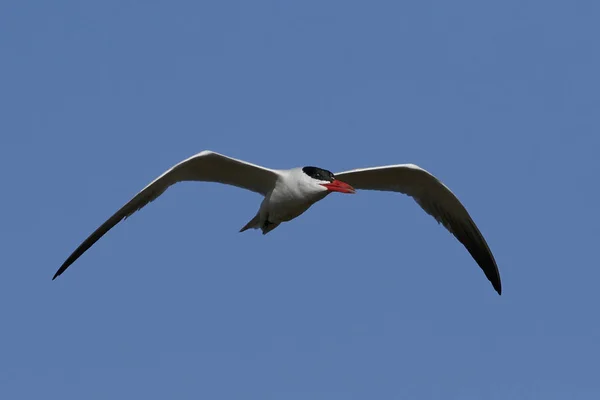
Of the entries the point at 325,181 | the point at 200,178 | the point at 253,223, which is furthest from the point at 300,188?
the point at 200,178

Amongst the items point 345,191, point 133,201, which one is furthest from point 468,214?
point 133,201

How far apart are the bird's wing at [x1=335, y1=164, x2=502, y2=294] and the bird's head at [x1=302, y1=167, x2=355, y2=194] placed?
3.36 feet

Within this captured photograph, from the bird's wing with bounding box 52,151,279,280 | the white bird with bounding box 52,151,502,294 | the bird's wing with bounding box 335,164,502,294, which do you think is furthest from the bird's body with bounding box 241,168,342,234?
the bird's wing with bounding box 335,164,502,294

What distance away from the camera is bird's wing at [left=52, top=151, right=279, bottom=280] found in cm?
1377

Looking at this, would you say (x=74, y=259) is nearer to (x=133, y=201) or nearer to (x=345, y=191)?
(x=133, y=201)

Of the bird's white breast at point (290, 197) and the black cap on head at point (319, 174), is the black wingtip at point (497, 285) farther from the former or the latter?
the black cap on head at point (319, 174)

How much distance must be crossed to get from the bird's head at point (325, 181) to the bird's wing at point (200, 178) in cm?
68

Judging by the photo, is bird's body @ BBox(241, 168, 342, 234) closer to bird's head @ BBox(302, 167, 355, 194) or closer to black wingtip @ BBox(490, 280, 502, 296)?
bird's head @ BBox(302, 167, 355, 194)

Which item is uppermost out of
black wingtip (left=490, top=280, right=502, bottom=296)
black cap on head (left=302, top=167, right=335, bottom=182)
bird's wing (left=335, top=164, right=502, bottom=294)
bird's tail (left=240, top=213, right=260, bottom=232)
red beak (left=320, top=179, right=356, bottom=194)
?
bird's wing (left=335, top=164, right=502, bottom=294)

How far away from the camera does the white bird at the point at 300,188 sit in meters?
13.8

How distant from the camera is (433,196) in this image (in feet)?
51.2

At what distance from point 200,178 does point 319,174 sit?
6.13ft

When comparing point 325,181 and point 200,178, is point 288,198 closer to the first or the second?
point 325,181

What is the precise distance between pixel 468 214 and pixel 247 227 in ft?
10.9
